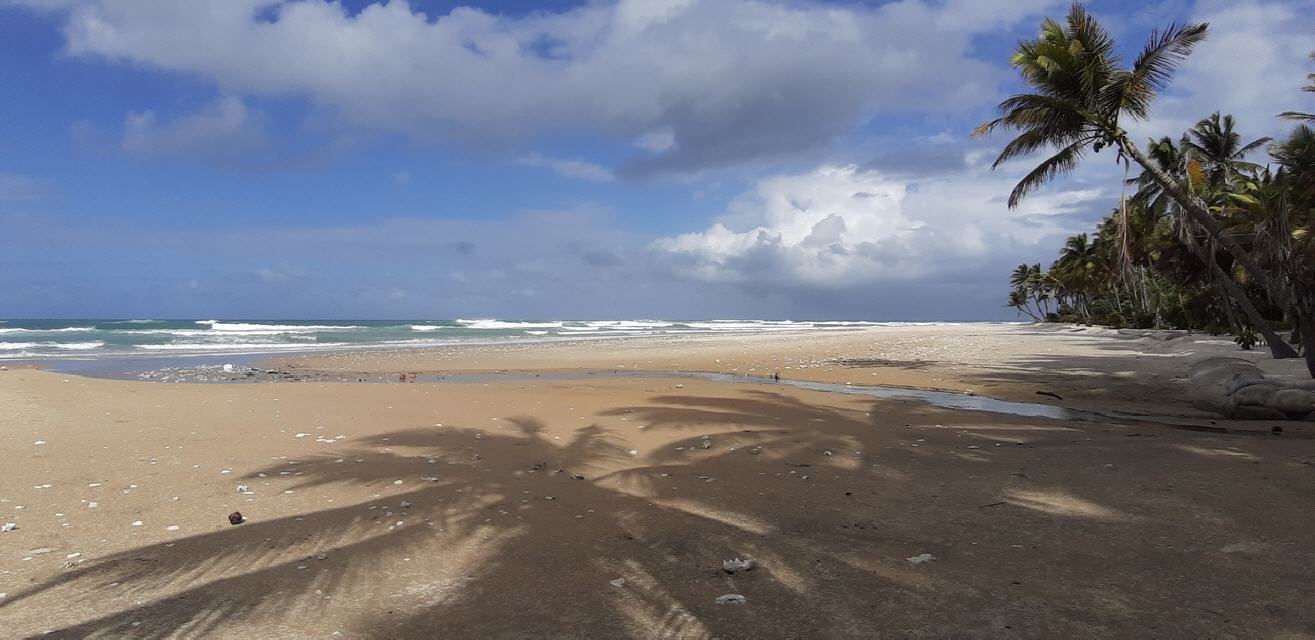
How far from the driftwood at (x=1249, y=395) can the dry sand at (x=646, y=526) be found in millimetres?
753

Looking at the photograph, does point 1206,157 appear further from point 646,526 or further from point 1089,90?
point 646,526

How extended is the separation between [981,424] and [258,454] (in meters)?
9.88

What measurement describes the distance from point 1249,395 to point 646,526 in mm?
10672

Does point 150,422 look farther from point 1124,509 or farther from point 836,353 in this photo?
point 836,353

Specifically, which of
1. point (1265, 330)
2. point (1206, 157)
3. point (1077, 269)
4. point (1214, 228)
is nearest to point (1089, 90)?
point (1214, 228)

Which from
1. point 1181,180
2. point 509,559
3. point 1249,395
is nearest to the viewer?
point 509,559

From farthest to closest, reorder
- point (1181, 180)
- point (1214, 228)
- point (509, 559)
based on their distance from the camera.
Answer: point (1181, 180) → point (1214, 228) → point (509, 559)

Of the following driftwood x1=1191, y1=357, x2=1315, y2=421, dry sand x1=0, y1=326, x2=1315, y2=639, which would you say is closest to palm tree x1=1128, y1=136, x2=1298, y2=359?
driftwood x1=1191, y1=357, x2=1315, y2=421

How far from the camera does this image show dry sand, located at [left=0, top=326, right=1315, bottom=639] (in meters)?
3.49

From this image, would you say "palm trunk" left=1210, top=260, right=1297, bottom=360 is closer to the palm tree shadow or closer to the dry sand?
the dry sand

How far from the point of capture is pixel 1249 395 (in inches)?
400

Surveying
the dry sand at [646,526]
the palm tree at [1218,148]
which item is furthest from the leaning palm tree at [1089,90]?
the palm tree at [1218,148]

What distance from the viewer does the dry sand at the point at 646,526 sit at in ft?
11.4

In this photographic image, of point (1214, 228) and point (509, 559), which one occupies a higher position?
point (1214, 228)
